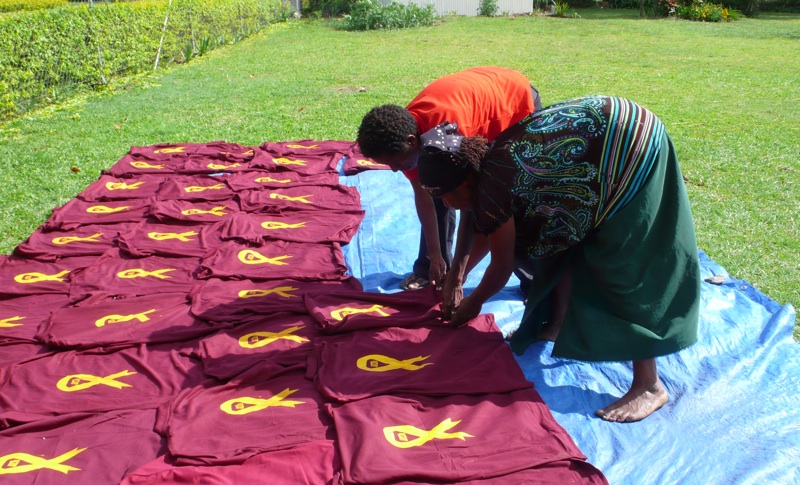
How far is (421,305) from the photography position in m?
3.45

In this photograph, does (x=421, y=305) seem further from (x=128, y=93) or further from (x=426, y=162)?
(x=128, y=93)

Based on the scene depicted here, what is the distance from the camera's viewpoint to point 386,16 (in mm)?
17828

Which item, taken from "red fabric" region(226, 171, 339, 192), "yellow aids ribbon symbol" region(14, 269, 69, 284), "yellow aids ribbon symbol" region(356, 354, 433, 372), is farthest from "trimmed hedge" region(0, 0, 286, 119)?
"yellow aids ribbon symbol" region(356, 354, 433, 372)

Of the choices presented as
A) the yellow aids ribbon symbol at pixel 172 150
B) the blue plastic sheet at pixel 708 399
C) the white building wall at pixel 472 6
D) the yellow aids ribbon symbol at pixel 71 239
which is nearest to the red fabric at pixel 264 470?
the blue plastic sheet at pixel 708 399

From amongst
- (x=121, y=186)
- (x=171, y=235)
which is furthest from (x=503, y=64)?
(x=171, y=235)

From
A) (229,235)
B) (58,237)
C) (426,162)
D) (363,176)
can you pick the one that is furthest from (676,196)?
(58,237)

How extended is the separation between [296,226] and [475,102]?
188 centimetres

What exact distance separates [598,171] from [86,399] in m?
2.26

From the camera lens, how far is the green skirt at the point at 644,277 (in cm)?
246

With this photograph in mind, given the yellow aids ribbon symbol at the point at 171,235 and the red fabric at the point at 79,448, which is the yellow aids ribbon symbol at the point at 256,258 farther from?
the red fabric at the point at 79,448

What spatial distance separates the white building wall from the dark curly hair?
707 inches

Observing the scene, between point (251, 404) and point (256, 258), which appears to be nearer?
point (251, 404)

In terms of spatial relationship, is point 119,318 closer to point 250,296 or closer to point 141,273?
point 141,273

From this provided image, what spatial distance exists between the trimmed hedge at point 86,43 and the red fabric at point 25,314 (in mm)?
5438
